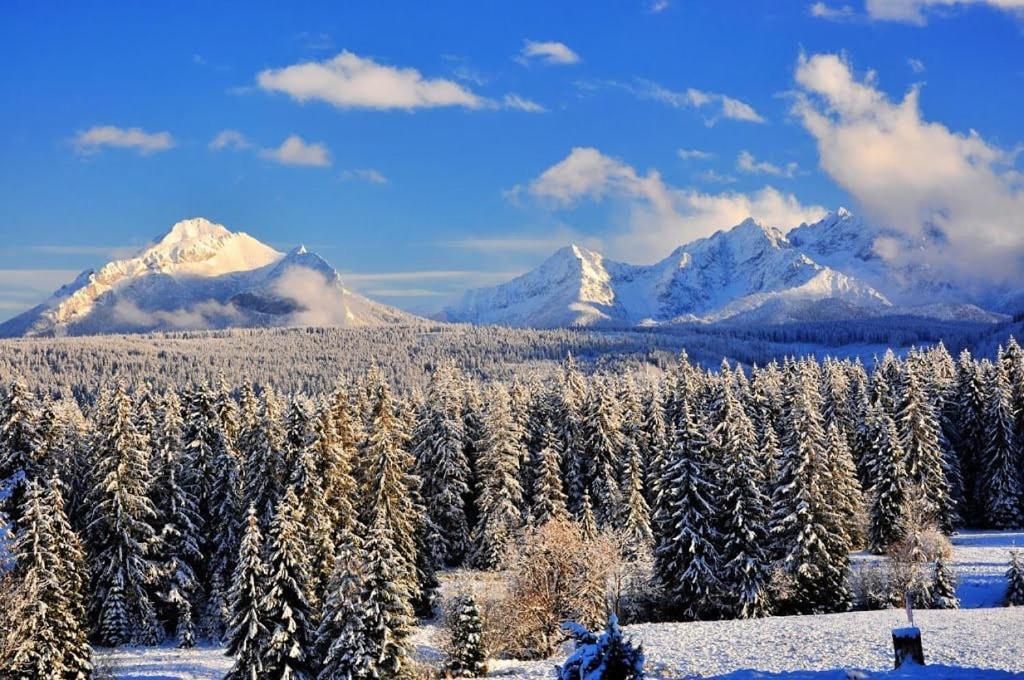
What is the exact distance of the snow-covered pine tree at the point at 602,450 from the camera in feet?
227

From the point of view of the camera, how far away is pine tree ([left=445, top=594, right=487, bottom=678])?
118 feet

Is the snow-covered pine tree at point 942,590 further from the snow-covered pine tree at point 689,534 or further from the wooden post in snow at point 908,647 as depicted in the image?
the wooden post in snow at point 908,647

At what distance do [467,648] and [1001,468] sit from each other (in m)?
56.5

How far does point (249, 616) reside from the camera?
36.4m

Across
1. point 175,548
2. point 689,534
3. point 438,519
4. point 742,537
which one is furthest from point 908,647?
point 438,519

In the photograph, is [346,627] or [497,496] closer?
[346,627]

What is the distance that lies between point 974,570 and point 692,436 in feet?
74.5

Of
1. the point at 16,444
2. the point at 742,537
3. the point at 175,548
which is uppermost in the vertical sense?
the point at 16,444

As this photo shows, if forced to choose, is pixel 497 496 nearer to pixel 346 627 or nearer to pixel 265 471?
pixel 265 471

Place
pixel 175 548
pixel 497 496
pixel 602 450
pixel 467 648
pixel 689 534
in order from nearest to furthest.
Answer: pixel 467 648 < pixel 689 534 < pixel 175 548 < pixel 497 496 < pixel 602 450

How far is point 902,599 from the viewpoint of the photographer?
50.8m

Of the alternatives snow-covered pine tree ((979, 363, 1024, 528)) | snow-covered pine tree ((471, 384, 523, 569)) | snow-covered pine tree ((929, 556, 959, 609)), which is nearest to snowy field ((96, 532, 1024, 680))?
snow-covered pine tree ((929, 556, 959, 609))

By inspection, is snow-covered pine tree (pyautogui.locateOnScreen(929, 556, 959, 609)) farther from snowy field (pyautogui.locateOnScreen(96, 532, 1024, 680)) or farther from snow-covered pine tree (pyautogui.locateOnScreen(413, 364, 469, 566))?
snow-covered pine tree (pyautogui.locateOnScreen(413, 364, 469, 566))

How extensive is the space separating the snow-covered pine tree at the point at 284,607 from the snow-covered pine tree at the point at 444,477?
27.4 meters
